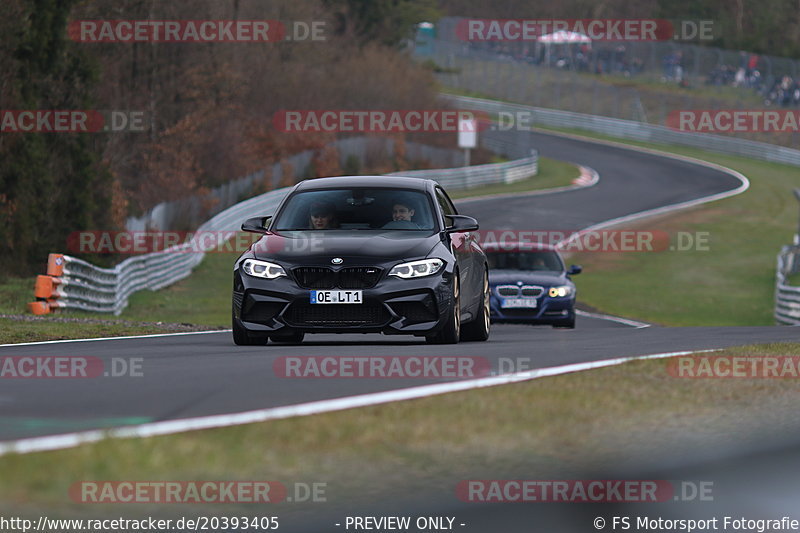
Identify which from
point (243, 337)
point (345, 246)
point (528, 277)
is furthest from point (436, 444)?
point (528, 277)

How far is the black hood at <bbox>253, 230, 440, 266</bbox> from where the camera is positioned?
11.1 m

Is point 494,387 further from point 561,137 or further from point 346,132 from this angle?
point 561,137

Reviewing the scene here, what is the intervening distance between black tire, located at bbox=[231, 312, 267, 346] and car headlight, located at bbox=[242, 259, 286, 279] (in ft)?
1.58

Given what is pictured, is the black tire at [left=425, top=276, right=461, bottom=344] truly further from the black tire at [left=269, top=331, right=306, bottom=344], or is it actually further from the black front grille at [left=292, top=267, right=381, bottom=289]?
the black tire at [left=269, top=331, right=306, bottom=344]

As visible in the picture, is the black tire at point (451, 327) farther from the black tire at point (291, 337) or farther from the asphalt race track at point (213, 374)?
the black tire at point (291, 337)

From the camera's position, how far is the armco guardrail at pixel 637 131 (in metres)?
73.9

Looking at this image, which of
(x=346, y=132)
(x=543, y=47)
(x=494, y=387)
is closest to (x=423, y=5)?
(x=543, y=47)

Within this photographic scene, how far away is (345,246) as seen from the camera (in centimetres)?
1123

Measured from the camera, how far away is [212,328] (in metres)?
16.8

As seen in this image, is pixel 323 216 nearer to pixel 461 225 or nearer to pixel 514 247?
pixel 461 225

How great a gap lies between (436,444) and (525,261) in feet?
50.3

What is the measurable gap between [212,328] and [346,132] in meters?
45.3

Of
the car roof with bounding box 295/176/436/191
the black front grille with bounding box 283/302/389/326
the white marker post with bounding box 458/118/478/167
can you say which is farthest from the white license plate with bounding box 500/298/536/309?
the white marker post with bounding box 458/118/478/167

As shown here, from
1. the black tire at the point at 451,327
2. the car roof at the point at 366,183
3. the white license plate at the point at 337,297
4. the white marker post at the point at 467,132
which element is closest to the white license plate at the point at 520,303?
the car roof at the point at 366,183
